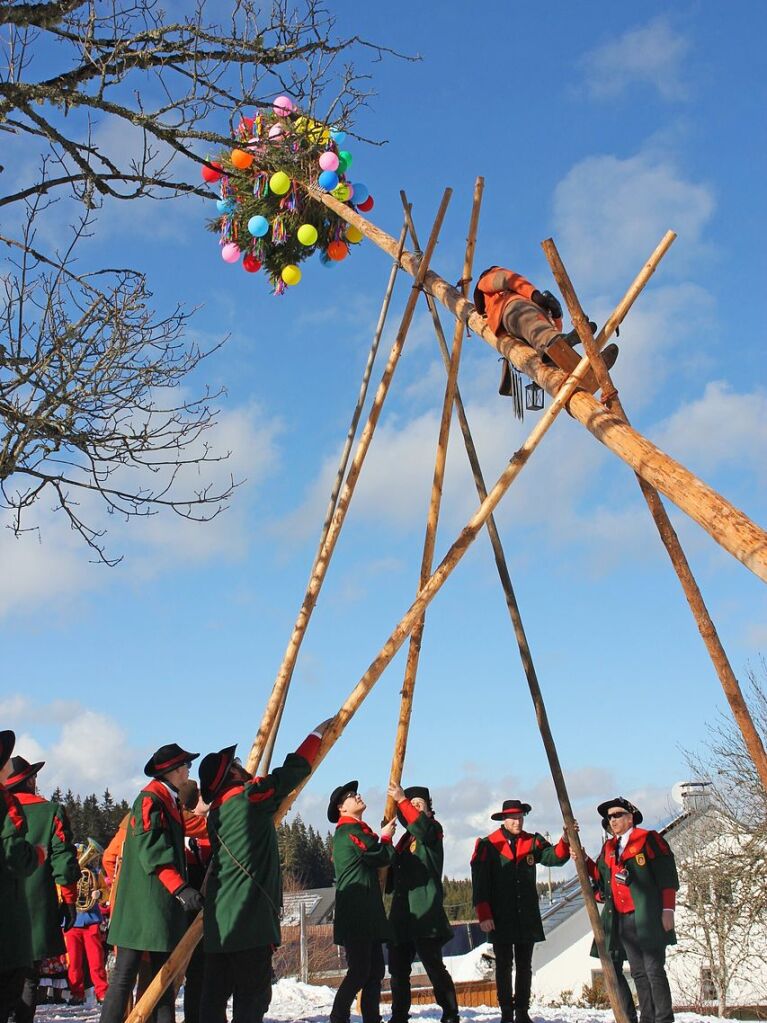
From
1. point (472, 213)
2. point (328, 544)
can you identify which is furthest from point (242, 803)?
point (472, 213)

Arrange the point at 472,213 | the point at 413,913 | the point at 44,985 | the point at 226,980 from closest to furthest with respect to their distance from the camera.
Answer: the point at 226,980, the point at 413,913, the point at 472,213, the point at 44,985

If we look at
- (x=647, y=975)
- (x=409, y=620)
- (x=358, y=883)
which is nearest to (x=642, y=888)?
(x=647, y=975)

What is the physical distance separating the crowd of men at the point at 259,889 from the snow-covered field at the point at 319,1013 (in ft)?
1.88

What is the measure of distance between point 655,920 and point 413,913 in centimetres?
158

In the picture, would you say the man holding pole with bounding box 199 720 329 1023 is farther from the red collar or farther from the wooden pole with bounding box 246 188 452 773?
the wooden pole with bounding box 246 188 452 773

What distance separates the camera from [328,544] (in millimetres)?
7793

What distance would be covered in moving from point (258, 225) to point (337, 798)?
4224 mm

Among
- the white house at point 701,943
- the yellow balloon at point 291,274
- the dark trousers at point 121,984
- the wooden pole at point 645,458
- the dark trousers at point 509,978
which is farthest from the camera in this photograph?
the white house at point 701,943

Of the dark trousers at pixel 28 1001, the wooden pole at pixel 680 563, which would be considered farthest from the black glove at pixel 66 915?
the wooden pole at pixel 680 563

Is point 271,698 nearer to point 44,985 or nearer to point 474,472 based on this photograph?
point 474,472

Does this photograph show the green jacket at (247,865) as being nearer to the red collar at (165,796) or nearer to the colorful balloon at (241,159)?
the red collar at (165,796)

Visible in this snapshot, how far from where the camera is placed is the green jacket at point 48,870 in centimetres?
655

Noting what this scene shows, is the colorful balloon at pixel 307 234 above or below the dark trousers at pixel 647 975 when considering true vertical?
above

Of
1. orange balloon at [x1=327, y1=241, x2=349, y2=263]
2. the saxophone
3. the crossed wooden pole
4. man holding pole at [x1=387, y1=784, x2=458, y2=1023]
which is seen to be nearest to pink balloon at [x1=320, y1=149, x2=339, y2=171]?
the crossed wooden pole
